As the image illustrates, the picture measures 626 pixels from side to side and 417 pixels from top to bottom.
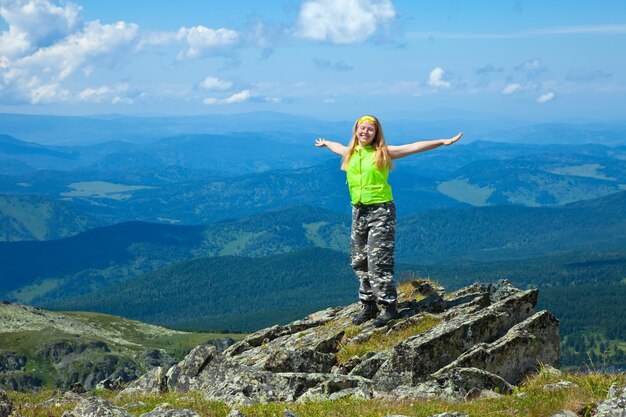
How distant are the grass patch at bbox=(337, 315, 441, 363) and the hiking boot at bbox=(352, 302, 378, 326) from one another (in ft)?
4.79

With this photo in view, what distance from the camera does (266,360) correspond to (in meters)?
21.4

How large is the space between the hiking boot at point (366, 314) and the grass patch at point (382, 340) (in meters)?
1.46

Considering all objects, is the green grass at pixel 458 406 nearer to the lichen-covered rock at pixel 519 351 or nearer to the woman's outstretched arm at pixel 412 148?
the lichen-covered rock at pixel 519 351

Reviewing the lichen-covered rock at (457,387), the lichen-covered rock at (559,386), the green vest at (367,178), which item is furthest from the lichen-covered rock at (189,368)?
the lichen-covered rock at (559,386)

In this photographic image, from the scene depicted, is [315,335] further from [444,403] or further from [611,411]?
[611,411]

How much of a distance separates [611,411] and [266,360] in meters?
11.3

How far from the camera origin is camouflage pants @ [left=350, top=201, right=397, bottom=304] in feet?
76.5

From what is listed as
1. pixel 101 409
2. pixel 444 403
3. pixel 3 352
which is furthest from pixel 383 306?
pixel 3 352

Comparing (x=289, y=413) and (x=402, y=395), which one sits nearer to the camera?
(x=289, y=413)

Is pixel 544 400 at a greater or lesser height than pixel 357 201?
A: lesser

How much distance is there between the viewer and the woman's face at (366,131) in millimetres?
22484

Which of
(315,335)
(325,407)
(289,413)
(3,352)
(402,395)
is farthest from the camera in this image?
(3,352)

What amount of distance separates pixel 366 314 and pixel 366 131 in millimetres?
6986

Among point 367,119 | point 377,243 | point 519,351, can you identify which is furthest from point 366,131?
point 519,351
